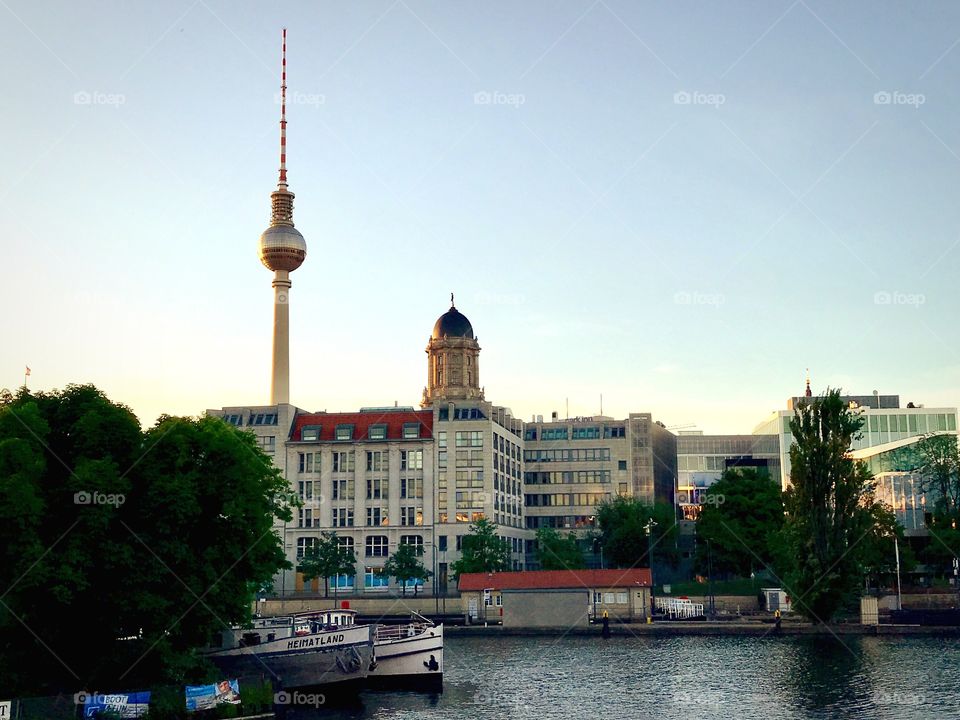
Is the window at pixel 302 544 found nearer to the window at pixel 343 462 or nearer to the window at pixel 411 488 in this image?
the window at pixel 343 462

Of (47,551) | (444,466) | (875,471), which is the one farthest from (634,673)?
(444,466)

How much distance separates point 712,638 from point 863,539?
16846 mm

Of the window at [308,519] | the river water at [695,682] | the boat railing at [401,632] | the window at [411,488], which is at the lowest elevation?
the river water at [695,682]

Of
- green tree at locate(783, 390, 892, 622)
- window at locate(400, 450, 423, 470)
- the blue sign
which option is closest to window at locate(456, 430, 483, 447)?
window at locate(400, 450, 423, 470)

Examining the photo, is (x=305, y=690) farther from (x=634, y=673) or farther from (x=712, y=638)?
(x=712, y=638)

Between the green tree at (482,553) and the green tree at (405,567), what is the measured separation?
4835 mm

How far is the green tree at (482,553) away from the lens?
493 ft

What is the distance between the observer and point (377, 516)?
175 meters

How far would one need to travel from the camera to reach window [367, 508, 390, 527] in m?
175

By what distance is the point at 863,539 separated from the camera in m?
105

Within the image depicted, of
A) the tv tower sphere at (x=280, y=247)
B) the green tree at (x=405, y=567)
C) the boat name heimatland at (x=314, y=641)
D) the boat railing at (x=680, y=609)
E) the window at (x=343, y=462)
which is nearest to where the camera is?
the boat name heimatland at (x=314, y=641)

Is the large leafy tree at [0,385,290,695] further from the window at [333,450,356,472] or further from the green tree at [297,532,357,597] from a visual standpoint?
the window at [333,450,356,472]

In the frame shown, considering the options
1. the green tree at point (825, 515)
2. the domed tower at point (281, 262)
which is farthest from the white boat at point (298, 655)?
the domed tower at point (281, 262)

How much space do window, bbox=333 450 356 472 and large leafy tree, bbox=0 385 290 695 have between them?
118100mm
